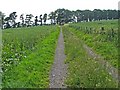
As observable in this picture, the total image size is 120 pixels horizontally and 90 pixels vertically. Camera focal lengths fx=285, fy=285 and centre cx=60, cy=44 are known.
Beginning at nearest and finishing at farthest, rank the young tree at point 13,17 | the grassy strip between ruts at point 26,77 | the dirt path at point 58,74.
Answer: the grassy strip between ruts at point 26,77 → the dirt path at point 58,74 → the young tree at point 13,17

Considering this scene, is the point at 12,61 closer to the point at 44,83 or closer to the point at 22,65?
the point at 22,65

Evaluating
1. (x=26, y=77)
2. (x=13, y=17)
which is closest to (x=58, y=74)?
(x=26, y=77)

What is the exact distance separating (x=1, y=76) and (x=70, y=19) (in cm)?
13746

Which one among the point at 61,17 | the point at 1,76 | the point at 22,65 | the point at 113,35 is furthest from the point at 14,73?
the point at 61,17

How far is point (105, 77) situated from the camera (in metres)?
9.92

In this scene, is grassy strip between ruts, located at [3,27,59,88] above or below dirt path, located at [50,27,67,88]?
above

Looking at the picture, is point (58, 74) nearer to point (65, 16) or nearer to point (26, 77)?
point (26, 77)

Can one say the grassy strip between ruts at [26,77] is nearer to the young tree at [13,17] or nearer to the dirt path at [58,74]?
the dirt path at [58,74]

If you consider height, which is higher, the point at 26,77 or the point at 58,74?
the point at 26,77

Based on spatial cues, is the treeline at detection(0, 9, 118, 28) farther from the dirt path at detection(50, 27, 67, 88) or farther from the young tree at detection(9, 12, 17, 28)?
the dirt path at detection(50, 27, 67, 88)

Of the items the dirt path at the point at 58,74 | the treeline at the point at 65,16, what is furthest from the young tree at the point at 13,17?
the dirt path at the point at 58,74

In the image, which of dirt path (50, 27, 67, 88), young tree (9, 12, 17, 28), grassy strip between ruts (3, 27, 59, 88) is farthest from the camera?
young tree (9, 12, 17, 28)

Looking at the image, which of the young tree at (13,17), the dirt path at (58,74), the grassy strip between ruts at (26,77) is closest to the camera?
the grassy strip between ruts at (26,77)

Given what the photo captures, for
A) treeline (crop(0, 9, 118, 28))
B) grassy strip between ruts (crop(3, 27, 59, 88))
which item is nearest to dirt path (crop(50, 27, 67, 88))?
grassy strip between ruts (crop(3, 27, 59, 88))
